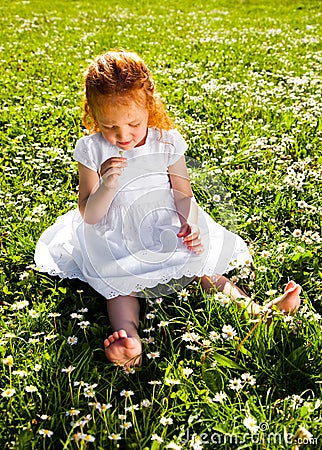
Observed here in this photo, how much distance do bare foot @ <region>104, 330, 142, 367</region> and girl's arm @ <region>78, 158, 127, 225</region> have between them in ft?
2.40

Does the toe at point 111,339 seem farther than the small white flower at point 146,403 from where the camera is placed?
Yes

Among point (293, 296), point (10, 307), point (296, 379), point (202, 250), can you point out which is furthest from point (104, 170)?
point (296, 379)

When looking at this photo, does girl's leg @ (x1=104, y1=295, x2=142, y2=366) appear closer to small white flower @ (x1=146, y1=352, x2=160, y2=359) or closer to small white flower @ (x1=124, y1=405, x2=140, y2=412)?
small white flower @ (x1=146, y1=352, x2=160, y2=359)

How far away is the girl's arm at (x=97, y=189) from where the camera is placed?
2951mm

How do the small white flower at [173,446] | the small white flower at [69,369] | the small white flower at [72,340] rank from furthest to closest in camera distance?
the small white flower at [72,340], the small white flower at [69,369], the small white flower at [173,446]

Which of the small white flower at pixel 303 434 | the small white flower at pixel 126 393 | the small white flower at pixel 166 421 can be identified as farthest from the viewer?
the small white flower at pixel 126 393

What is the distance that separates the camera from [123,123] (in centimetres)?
291

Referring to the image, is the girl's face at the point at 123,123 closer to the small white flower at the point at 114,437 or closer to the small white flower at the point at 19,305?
the small white flower at the point at 19,305

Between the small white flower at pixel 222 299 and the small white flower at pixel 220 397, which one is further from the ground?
the small white flower at pixel 220 397

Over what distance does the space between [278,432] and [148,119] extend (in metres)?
1.78

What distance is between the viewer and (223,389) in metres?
2.45

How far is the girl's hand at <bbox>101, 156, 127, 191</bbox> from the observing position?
294 centimetres

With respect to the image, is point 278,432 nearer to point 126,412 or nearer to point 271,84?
point 126,412

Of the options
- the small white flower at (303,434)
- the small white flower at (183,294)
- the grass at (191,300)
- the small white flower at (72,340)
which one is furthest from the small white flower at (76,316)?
the small white flower at (303,434)
